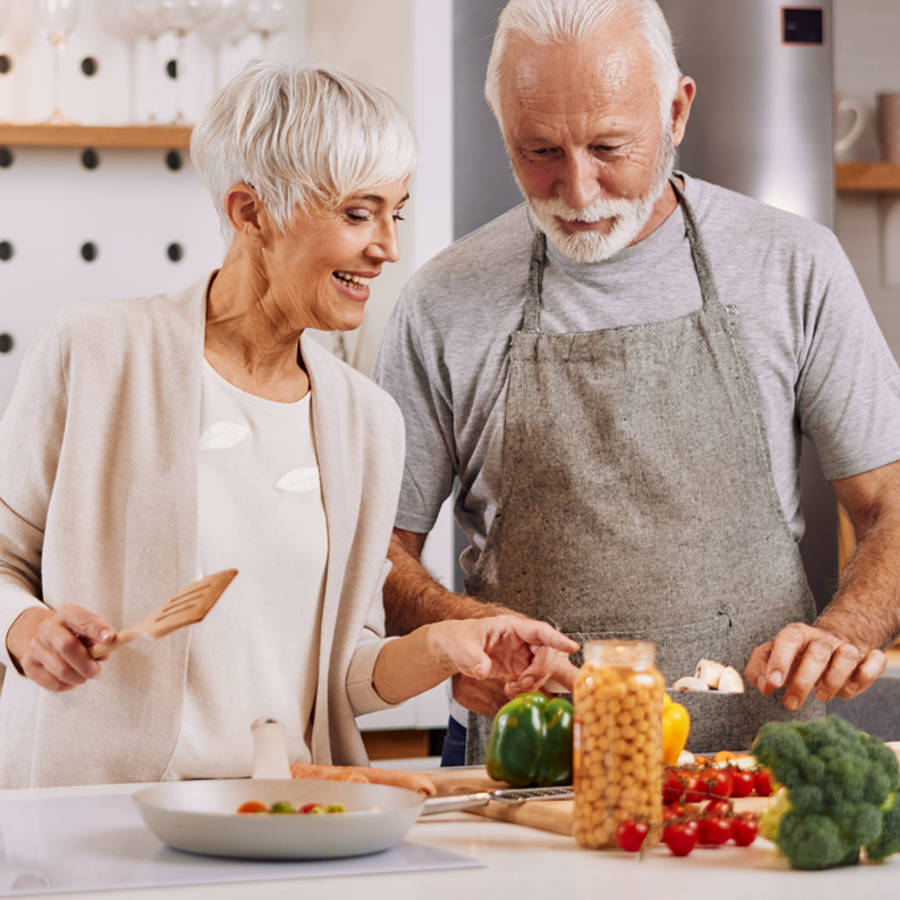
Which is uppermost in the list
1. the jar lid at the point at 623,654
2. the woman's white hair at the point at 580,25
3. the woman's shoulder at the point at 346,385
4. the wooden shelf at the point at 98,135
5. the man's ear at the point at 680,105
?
the woman's white hair at the point at 580,25

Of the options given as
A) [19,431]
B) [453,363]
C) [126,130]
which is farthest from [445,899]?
[126,130]

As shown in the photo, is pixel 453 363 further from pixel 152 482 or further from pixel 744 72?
pixel 744 72

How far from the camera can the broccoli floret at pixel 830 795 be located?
102 cm

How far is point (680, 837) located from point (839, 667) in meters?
0.52

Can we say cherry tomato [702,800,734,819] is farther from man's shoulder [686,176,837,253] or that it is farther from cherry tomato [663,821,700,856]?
man's shoulder [686,176,837,253]

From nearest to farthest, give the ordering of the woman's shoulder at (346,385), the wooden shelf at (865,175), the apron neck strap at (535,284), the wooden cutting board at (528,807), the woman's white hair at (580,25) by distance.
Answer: the wooden cutting board at (528,807)
the woman's shoulder at (346,385)
the woman's white hair at (580,25)
the apron neck strap at (535,284)
the wooden shelf at (865,175)

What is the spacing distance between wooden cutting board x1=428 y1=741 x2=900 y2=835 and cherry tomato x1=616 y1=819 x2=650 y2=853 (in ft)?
0.33

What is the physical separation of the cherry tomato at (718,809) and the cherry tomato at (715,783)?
0.09 meters

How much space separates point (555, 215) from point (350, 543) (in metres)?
0.52

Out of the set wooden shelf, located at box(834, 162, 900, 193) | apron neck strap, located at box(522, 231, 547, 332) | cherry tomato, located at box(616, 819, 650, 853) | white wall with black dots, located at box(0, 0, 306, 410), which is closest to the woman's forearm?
cherry tomato, located at box(616, 819, 650, 853)

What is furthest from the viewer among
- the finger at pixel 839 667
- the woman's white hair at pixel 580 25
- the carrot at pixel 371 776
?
the woman's white hair at pixel 580 25

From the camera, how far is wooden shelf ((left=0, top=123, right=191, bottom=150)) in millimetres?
2836

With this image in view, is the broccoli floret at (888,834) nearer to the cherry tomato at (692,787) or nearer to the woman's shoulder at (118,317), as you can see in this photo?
the cherry tomato at (692,787)

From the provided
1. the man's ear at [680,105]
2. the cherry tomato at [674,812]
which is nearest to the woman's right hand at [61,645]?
the cherry tomato at [674,812]
